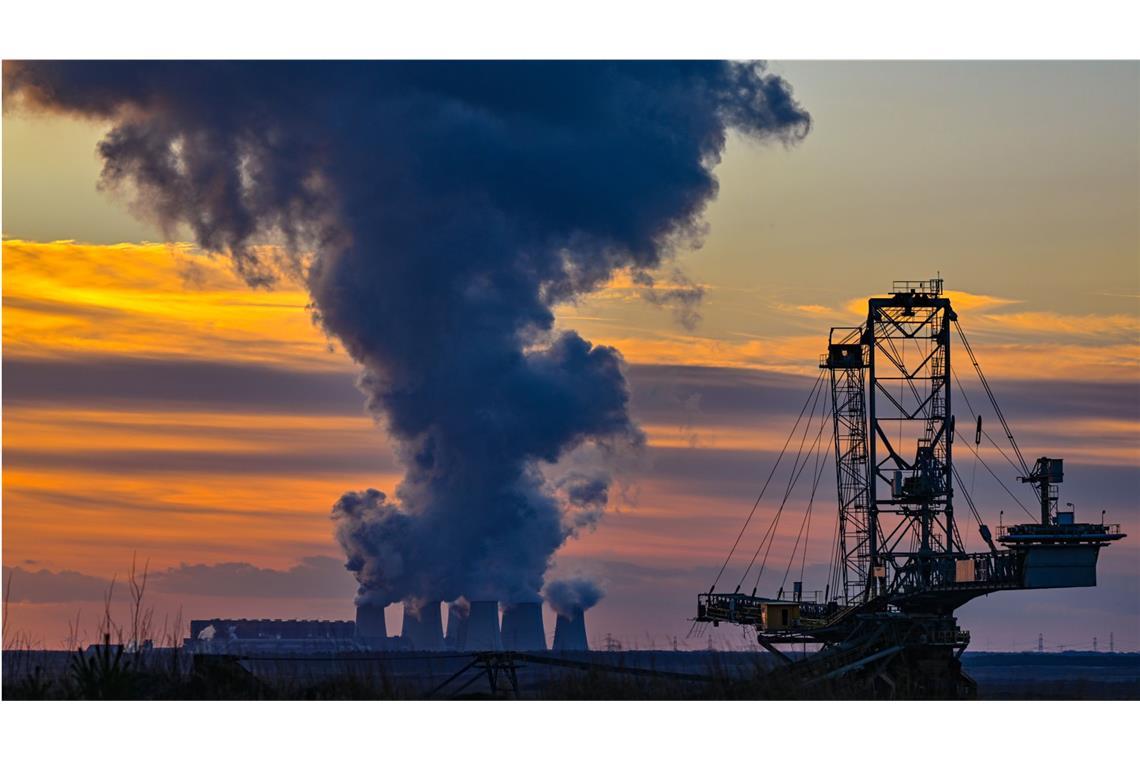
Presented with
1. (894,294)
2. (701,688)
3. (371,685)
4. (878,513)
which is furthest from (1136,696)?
(371,685)

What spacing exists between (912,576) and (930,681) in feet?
52.7

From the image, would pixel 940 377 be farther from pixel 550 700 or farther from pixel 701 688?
pixel 550 700

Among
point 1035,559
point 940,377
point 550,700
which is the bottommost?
point 550,700

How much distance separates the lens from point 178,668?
58188 millimetres

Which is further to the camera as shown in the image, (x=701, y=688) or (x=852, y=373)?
(x=852, y=373)

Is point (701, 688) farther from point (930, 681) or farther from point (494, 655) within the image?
point (930, 681)

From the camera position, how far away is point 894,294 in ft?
312

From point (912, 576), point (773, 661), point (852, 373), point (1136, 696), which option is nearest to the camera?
point (773, 661)

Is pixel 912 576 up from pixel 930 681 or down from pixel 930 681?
up

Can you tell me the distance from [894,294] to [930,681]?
23.0 meters

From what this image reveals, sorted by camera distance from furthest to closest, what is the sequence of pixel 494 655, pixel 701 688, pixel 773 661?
pixel 773 661 < pixel 494 655 < pixel 701 688

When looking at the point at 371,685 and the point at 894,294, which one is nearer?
the point at 371,685

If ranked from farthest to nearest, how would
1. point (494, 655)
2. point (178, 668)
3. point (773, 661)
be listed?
point (773, 661) < point (494, 655) < point (178, 668)

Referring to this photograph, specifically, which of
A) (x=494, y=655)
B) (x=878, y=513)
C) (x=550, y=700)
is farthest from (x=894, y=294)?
(x=550, y=700)
